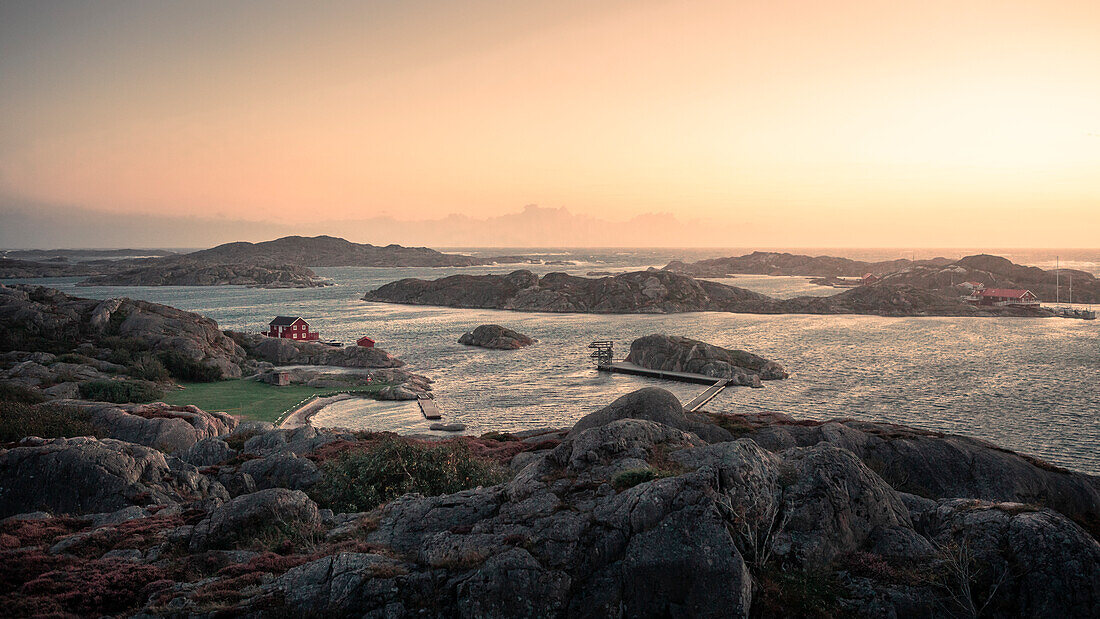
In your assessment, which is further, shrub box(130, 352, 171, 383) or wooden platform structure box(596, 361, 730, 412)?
wooden platform structure box(596, 361, 730, 412)

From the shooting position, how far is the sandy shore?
48438 mm

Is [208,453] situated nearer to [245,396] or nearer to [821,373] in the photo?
[245,396]

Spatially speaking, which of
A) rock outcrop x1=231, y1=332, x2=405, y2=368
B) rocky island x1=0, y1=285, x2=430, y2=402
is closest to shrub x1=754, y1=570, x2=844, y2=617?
rocky island x1=0, y1=285, x2=430, y2=402

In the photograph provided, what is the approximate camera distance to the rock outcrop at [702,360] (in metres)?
74.0

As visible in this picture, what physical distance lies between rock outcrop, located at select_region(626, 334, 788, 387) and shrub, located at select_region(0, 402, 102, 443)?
211 feet

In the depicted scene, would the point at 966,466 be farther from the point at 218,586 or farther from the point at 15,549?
the point at 15,549

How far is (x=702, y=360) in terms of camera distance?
77625mm

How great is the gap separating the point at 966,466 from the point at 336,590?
2414 centimetres

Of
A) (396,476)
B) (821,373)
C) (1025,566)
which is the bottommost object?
(821,373)

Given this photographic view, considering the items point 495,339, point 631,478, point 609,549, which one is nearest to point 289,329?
point 495,339

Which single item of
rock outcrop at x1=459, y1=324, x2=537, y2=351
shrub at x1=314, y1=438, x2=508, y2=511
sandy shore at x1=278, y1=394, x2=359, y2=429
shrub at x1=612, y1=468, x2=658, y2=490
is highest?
shrub at x1=612, y1=468, x2=658, y2=490

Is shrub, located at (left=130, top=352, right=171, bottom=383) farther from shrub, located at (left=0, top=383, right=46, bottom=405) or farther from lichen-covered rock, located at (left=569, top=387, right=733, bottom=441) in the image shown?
lichen-covered rock, located at (left=569, top=387, right=733, bottom=441)

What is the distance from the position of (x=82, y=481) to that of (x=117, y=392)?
100 ft

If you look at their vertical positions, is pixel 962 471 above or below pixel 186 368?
above
